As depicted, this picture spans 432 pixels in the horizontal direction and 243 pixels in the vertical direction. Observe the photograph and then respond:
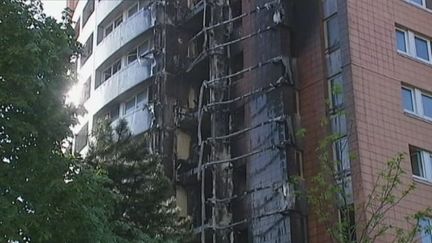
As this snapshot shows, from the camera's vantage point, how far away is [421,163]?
22469 millimetres

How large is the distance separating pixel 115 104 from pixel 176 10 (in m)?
4.84

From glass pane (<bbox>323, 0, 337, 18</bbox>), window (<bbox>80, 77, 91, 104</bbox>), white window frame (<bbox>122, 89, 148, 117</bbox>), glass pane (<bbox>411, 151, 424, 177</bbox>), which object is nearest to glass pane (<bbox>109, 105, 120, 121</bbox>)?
white window frame (<bbox>122, 89, 148, 117</bbox>)

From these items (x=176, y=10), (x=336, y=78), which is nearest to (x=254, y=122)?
(x=336, y=78)

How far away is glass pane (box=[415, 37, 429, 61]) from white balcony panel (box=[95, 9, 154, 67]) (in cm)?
1039

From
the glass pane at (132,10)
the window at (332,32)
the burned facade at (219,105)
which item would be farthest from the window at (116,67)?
the window at (332,32)

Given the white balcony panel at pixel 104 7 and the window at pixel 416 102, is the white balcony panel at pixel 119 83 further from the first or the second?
the window at pixel 416 102

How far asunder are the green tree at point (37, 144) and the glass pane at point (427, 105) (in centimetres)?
1275

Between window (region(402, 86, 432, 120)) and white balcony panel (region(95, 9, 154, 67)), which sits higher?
white balcony panel (region(95, 9, 154, 67))

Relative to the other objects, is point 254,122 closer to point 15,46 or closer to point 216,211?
point 216,211

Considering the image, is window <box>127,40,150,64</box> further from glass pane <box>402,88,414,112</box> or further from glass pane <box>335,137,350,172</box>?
glass pane <box>335,137,350,172</box>

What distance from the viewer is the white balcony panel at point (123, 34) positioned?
30.2 m

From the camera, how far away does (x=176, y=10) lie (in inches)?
1172

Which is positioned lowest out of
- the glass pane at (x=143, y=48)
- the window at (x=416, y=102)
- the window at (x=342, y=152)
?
the window at (x=342, y=152)

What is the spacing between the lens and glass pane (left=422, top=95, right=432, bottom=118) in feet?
77.0
